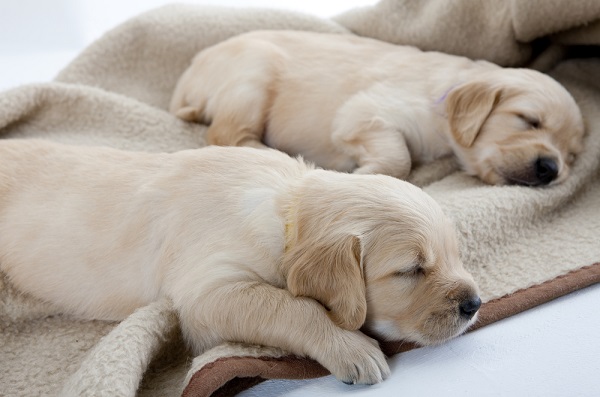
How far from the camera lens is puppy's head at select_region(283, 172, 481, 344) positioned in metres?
1.70

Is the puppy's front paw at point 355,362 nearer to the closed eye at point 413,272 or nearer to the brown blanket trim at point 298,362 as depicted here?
the brown blanket trim at point 298,362

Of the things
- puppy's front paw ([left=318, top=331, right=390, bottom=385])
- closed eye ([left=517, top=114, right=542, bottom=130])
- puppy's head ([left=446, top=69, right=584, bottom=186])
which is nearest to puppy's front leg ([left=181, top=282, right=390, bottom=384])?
puppy's front paw ([left=318, top=331, right=390, bottom=385])

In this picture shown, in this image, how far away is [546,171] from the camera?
8.32ft

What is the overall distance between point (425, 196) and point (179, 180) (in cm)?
72

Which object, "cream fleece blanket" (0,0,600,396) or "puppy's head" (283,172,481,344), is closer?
"puppy's head" (283,172,481,344)

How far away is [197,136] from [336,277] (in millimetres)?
1480

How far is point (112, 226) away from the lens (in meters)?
2.03

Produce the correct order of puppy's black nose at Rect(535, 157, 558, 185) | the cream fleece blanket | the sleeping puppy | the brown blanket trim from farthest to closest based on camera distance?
the sleeping puppy → puppy's black nose at Rect(535, 157, 558, 185) → the cream fleece blanket → the brown blanket trim

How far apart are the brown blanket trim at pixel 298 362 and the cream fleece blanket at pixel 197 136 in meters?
0.03

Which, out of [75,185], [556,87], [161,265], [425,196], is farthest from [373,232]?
[556,87]

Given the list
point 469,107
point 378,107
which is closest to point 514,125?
point 469,107

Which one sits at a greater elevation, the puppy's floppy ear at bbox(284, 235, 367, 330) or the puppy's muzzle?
the puppy's floppy ear at bbox(284, 235, 367, 330)

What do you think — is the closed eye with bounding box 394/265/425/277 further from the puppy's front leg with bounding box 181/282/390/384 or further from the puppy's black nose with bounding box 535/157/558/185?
the puppy's black nose with bounding box 535/157/558/185

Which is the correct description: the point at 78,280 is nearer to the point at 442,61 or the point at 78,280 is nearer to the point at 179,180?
the point at 179,180
